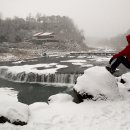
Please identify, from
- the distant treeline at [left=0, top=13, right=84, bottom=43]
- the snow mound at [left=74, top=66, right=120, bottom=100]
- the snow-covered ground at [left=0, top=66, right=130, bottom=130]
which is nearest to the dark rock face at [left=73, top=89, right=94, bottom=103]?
the snow mound at [left=74, top=66, right=120, bottom=100]

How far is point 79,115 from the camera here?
752cm

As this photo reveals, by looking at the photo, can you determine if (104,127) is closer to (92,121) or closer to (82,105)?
(92,121)

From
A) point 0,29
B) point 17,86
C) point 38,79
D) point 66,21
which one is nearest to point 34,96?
point 17,86

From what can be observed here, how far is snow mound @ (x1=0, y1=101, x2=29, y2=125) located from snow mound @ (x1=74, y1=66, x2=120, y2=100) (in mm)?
2577

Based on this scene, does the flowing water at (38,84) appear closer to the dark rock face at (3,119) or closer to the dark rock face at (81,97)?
the dark rock face at (81,97)

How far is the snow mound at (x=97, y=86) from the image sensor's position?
8.91m

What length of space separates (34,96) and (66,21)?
449 ft

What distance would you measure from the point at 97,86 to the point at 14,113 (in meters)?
3.54

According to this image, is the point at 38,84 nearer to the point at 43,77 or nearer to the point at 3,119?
the point at 43,77

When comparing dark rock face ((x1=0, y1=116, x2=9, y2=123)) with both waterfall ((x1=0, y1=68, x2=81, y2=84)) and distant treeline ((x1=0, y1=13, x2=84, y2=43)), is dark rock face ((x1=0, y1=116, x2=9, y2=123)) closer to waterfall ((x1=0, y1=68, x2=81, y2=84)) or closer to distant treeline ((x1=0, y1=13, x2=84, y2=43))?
waterfall ((x1=0, y1=68, x2=81, y2=84))

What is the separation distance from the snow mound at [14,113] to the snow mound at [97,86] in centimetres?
258

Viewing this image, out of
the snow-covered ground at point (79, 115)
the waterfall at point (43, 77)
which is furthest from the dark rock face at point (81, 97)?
the waterfall at point (43, 77)

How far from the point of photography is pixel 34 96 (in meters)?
20.6

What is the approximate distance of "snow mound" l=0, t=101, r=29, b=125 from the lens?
7005mm
